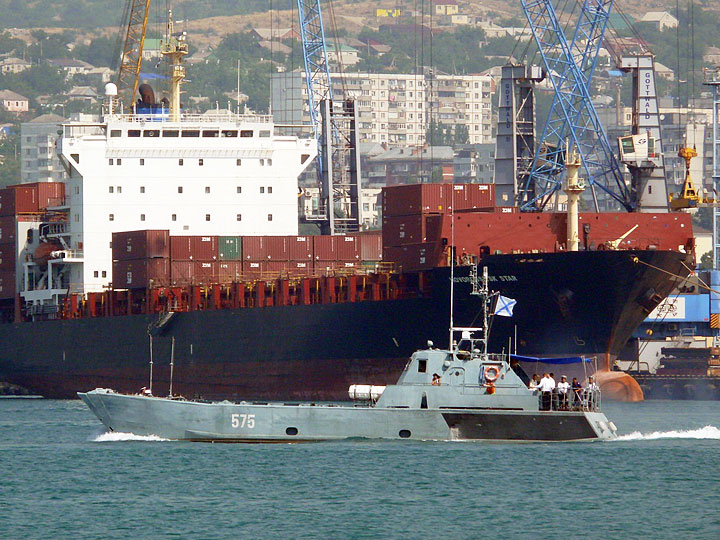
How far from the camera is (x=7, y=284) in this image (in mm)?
81250

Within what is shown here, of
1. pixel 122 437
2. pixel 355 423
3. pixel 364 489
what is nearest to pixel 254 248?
pixel 122 437

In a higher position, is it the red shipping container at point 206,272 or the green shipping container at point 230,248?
the green shipping container at point 230,248

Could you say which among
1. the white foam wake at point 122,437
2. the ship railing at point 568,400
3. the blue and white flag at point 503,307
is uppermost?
the blue and white flag at point 503,307

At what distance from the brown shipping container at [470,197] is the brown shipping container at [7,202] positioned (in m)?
26.9

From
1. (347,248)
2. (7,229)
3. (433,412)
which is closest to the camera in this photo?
(433,412)

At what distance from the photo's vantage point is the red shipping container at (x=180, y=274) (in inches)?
2724

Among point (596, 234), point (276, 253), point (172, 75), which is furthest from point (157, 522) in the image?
point (172, 75)

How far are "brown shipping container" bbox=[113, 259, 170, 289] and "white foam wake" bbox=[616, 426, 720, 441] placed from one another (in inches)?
1084

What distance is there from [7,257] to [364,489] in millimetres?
47930

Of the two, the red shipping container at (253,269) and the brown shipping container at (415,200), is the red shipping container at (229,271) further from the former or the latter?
the brown shipping container at (415,200)

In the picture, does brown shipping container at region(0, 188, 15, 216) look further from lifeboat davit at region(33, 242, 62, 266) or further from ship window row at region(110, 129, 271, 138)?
ship window row at region(110, 129, 271, 138)

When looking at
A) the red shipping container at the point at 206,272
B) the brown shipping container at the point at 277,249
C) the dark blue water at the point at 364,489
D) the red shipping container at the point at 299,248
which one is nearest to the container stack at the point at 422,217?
the red shipping container at the point at 299,248

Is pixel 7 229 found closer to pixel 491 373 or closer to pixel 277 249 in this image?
pixel 277 249

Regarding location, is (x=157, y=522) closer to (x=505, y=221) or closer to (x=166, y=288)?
(x=505, y=221)
